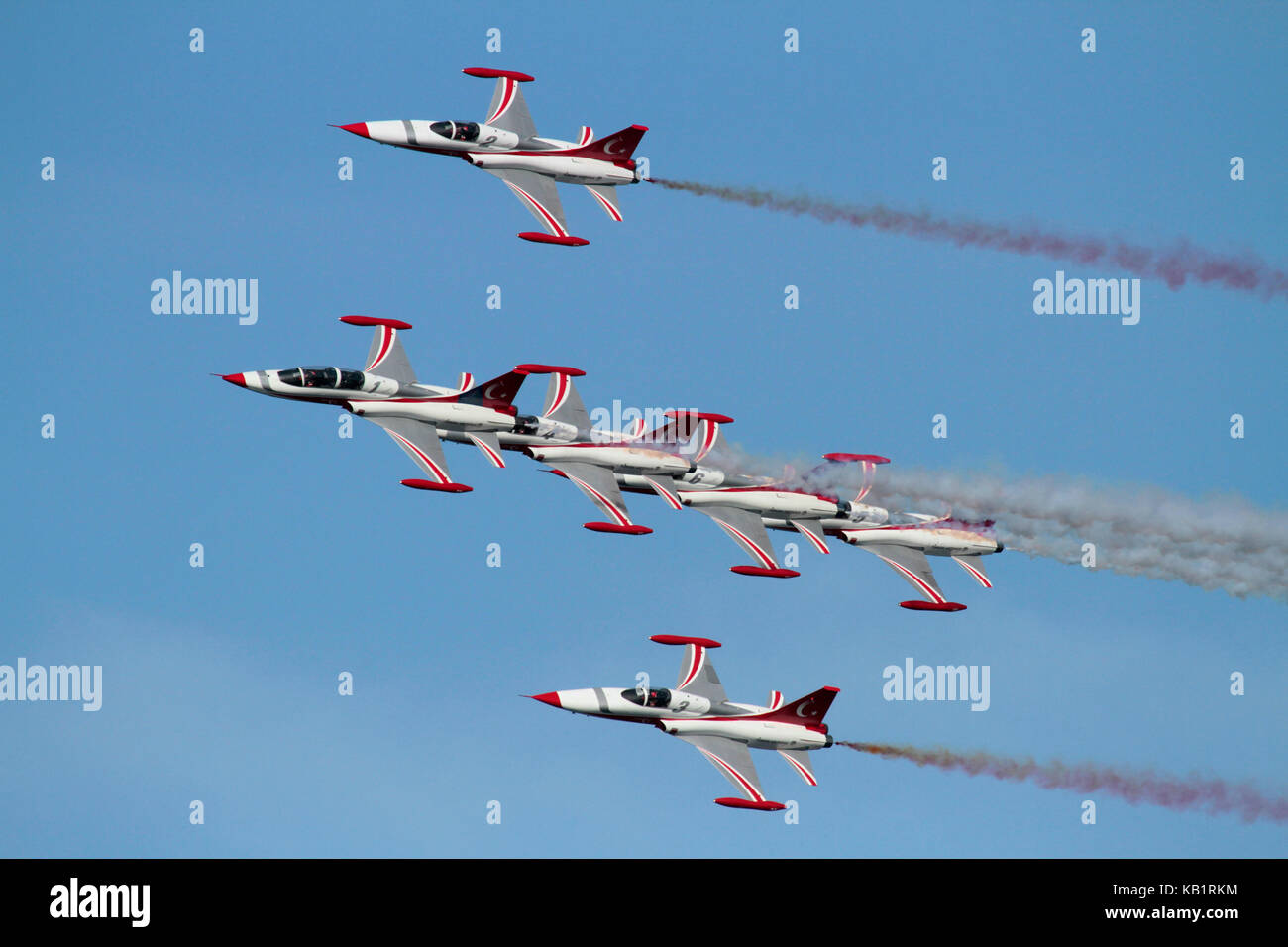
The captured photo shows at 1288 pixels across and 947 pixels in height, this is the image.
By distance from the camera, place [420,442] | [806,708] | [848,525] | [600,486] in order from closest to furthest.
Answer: [420,442] < [600,486] < [806,708] < [848,525]

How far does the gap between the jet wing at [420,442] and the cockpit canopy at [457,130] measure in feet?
44.2

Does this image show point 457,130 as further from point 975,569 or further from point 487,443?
point 975,569

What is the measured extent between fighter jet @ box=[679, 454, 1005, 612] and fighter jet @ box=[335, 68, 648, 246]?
43.7 ft

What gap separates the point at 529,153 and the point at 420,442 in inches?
583

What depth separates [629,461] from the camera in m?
134

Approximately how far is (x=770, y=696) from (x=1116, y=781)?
47.0 ft

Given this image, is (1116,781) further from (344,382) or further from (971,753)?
(344,382)

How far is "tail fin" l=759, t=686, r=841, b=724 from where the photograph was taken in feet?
443

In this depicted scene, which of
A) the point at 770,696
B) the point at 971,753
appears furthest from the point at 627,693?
the point at 971,753

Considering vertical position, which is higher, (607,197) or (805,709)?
(607,197)

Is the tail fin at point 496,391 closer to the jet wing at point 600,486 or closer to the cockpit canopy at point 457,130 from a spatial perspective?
the jet wing at point 600,486

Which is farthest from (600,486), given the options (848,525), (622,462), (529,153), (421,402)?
(529,153)

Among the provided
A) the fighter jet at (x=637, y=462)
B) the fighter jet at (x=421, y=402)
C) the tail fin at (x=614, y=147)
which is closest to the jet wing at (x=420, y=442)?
the fighter jet at (x=421, y=402)
